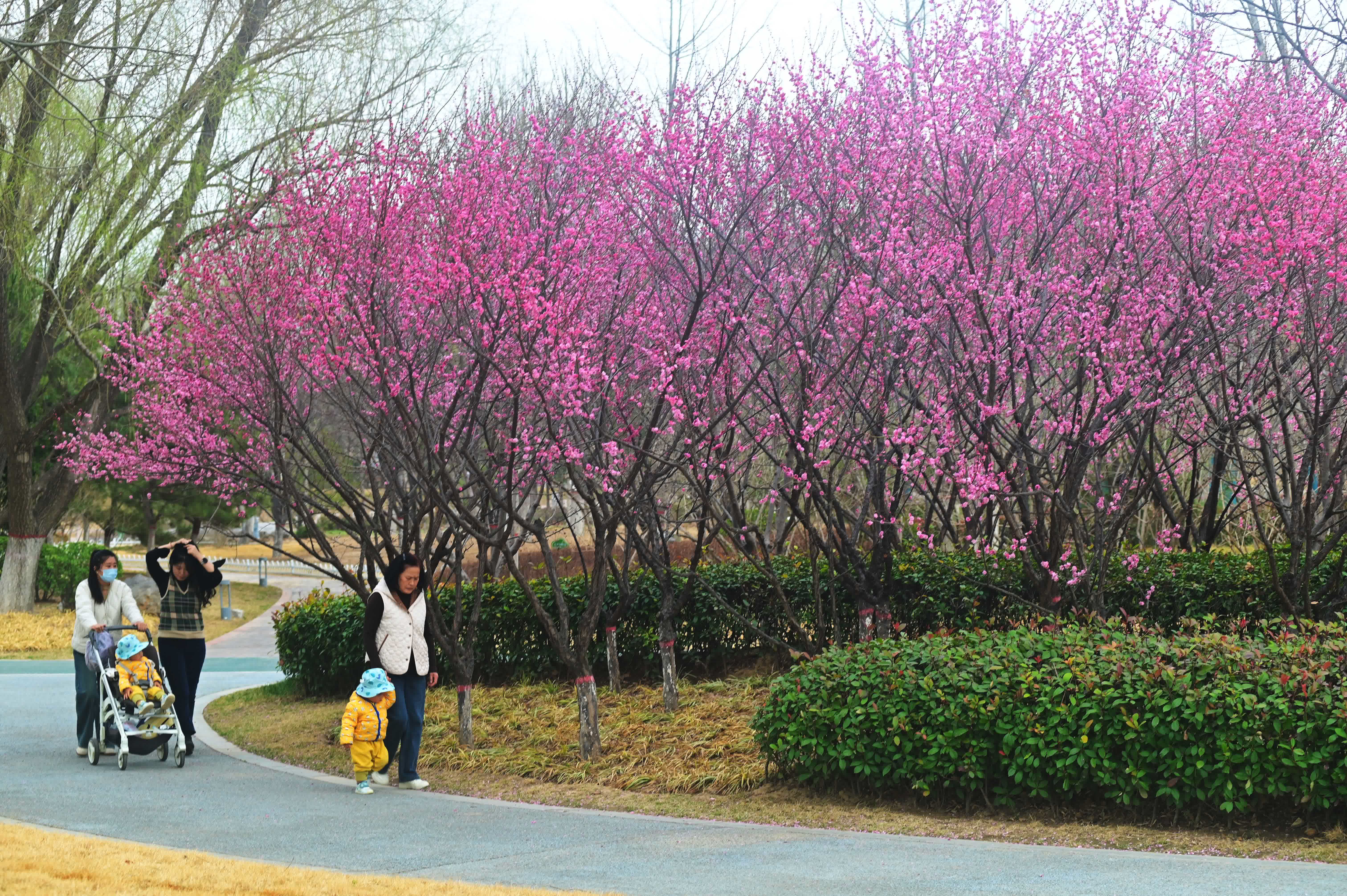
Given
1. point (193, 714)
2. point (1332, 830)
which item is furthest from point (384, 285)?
point (1332, 830)

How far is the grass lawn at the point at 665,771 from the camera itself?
6.57 meters

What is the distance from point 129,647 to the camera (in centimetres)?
959

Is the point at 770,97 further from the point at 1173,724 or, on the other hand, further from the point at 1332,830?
the point at 1332,830

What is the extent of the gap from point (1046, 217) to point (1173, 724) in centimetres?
406

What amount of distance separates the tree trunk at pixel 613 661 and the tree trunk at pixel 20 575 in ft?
47.5

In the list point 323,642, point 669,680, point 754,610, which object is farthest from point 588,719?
point 323,642

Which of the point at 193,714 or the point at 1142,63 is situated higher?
the point at 1142,63

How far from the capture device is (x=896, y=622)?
10094 mm

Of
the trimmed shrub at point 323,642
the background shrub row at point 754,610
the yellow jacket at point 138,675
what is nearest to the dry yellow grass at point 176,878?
the yellow jacket at point 138,675

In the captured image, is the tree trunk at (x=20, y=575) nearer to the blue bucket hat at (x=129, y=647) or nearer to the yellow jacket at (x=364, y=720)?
the blue bucket hat at (x=129, y=647)

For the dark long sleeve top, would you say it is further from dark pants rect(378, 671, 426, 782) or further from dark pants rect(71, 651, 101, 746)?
dark pants rect(71, 651, 101, 746)

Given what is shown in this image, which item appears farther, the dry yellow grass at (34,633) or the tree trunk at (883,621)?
the dry yellow grass at (34,633)

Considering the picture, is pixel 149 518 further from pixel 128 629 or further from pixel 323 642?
pixel 128 629

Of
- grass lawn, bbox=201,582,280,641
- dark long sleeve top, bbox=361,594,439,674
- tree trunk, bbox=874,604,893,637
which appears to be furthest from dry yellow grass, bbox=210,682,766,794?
grass lawn, bbox=201,582,280,641
